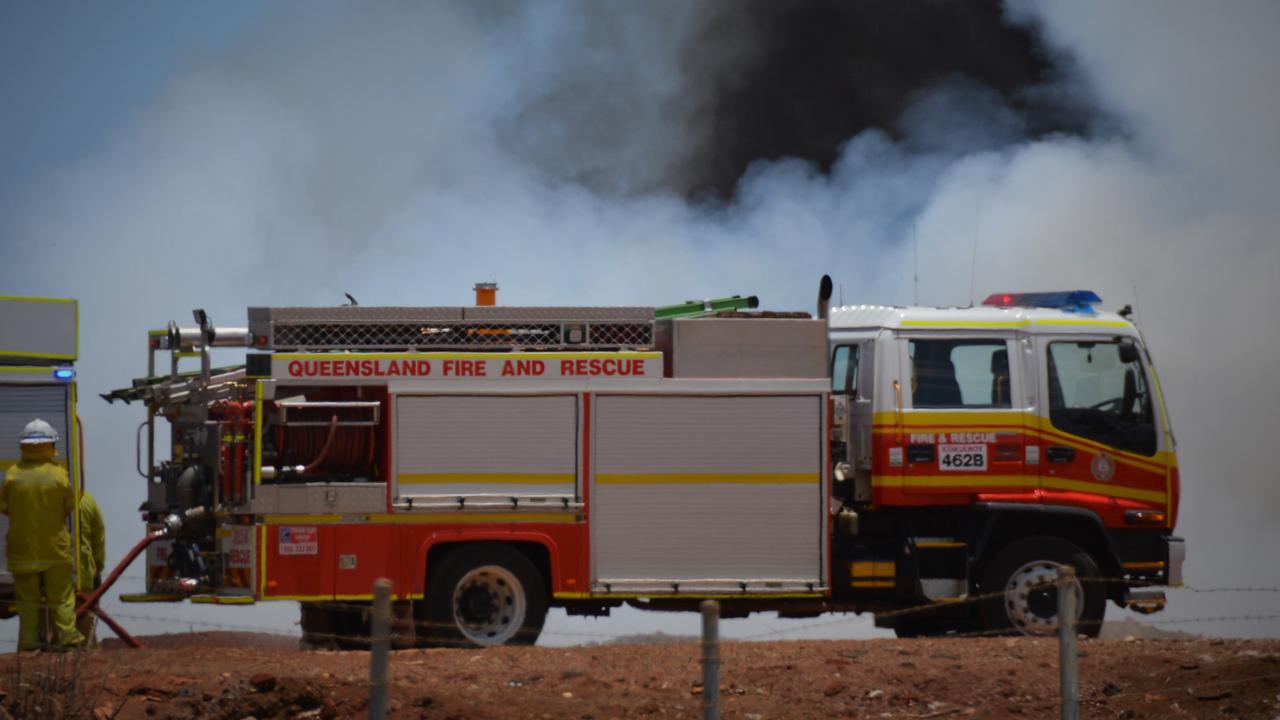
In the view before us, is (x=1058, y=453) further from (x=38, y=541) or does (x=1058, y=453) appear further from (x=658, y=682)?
(x=38, y=541)

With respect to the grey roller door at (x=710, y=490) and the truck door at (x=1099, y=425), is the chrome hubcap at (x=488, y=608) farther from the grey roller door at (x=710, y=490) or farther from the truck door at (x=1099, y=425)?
the truck door at (x=1099, y=425)

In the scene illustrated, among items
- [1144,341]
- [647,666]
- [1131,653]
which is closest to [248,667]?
[647,666]

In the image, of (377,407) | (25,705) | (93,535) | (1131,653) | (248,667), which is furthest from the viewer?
(93,535)

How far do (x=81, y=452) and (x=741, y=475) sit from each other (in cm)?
561

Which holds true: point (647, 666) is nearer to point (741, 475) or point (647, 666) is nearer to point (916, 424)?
point (741, 475)

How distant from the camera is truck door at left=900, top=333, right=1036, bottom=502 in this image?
14750mm

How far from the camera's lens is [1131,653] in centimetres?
1344

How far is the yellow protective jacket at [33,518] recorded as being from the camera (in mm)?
13625

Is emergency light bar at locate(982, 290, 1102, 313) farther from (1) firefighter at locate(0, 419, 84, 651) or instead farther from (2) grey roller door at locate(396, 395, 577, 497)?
(1) firefighter at locate(0, 419, 84, 651)

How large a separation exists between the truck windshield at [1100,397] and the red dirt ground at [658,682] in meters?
1.96

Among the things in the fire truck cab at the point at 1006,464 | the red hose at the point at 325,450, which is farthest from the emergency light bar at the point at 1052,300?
the red hose at the point at 325,450

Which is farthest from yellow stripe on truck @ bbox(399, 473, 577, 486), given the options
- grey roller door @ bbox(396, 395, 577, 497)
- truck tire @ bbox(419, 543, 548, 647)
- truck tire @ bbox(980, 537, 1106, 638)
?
truck tire @ bbox(980, 537, 1106, 638)

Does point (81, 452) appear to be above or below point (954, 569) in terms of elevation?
above

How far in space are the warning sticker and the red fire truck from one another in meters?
0.02
